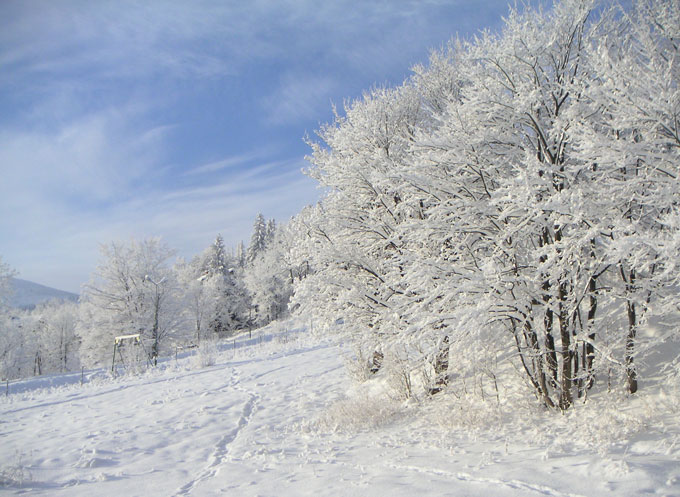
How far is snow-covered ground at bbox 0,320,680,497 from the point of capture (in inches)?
192

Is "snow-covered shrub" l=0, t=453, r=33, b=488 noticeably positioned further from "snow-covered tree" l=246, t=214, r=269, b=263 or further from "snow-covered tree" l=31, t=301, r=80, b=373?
"snow-covered tree" l=246, t=214, r=269, b=263

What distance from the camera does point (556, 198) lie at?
5477mm

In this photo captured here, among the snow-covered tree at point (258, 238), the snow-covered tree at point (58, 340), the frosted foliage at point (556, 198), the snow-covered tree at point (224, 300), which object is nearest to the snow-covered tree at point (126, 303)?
the snow-covered tree at point (224, 300)

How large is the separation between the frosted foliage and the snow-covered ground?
4.23 ft

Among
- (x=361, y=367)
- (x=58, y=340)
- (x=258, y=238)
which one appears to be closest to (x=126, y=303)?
(x=361, y=367)

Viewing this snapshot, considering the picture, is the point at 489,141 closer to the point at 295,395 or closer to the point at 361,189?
the point at 361,189

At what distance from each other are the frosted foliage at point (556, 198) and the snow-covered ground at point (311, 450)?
4.23 ft

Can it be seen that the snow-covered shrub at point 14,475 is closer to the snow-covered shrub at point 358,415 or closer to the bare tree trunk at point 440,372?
the snow-covered shrub at point 358,415

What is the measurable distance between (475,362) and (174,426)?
23.8 feet

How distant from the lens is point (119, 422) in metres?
9.56

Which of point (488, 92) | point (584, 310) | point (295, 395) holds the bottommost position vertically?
point (295, 395)

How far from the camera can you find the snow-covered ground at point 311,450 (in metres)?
4.88

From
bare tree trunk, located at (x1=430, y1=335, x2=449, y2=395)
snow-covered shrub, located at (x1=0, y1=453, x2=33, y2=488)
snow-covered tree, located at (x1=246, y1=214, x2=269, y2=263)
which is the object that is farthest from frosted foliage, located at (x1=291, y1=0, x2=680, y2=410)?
snow-covered tree, located at (x1=246, y1=214, x2=269, y2=263)

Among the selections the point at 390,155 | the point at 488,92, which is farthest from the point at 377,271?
the point at 488,92
